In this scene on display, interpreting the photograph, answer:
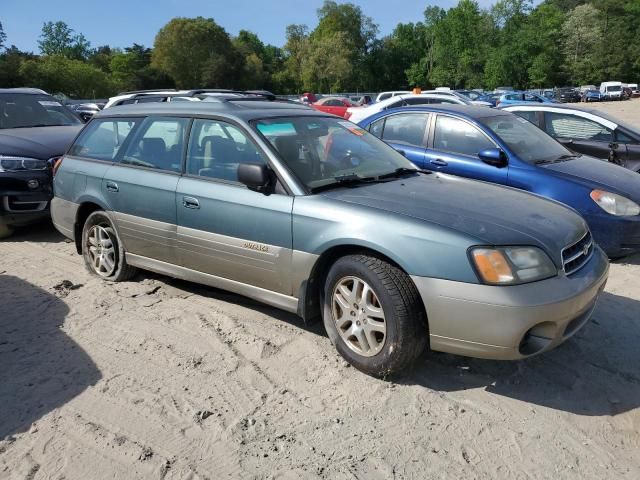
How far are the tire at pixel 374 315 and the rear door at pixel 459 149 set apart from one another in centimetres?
308

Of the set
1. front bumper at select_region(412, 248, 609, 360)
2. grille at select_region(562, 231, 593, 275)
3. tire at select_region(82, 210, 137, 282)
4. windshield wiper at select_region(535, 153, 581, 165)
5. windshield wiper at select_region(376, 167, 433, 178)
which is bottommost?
tire at select_region(82, 210, 137, 282)

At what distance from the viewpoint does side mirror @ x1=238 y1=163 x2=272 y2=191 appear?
3582 mm

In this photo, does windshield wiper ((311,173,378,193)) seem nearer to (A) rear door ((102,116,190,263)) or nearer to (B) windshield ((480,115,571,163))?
(A) rear door ((102,116,190,263))

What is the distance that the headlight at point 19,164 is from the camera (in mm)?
6473

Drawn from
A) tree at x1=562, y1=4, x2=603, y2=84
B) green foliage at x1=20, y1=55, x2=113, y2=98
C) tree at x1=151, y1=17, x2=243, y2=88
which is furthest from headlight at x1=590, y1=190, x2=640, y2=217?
tree at x1=562, y1=4, x2=603, y2=84

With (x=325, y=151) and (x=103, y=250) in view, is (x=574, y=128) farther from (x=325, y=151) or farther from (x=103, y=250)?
(x=103, y=250)

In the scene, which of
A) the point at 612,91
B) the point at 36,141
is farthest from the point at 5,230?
the point at 612,91

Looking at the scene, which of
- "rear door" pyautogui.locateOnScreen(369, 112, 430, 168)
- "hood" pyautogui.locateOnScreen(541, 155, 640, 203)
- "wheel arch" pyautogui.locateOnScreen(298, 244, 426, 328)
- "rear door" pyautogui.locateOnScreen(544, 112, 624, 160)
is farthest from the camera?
"rear door" pyautogui.locateOnScreen(544, 112, 624, 160)

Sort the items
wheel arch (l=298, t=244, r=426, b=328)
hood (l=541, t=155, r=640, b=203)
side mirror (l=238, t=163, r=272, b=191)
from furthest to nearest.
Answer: hood (l=541, t=155, r=640, b=203) < side mirror (l=238, t=163, r=272, b=191) < wheel arch (l=298, t=244, r=426, b=328)

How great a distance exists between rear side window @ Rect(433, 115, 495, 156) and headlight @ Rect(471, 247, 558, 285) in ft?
10.4

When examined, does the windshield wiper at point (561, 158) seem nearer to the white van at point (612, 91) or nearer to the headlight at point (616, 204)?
the headlight at point (616, 204)

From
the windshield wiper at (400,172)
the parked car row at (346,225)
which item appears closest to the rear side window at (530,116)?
the parked car row at (346,225)

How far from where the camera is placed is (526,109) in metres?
7.81

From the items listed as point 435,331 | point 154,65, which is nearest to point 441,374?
point 435,331
